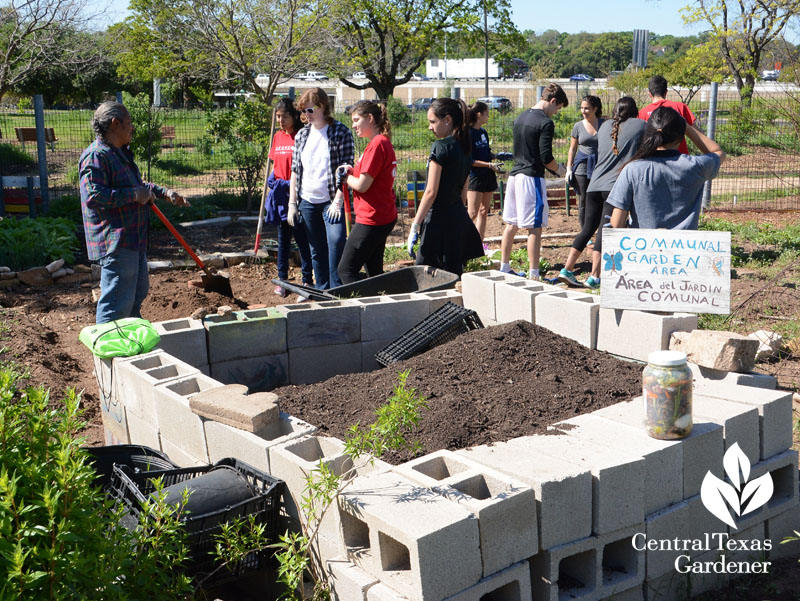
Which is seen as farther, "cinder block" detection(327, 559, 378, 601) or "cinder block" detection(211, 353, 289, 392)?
"cinder block" detection(211, 353, 289, 392)

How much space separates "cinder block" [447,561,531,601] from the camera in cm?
277

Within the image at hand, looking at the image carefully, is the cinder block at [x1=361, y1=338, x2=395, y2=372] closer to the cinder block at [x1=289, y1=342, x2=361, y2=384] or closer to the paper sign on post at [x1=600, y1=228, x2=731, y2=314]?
the cinder block at [x1=289, y1=342, x2=361, y2=384]

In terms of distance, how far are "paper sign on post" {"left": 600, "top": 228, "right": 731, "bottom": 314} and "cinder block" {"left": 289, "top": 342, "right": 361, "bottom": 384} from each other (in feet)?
5.52

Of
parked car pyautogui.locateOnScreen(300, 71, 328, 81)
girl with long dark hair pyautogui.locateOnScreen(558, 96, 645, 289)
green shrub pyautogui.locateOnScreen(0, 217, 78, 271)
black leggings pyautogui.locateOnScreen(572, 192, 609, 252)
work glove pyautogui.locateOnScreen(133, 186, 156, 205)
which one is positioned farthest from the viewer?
parked car pyautogui.locateOnScreen(300, 71, 328, 81)

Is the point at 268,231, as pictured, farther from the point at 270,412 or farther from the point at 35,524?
the point at 35,524

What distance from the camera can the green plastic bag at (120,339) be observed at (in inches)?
177

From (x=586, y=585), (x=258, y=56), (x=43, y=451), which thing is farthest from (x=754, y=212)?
(x=43, y=451)

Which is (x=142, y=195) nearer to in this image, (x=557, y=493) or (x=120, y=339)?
(x=120, y=339)

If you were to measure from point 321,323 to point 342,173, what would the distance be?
2127 mm

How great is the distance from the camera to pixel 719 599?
3.50 m

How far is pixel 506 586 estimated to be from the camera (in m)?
2.92

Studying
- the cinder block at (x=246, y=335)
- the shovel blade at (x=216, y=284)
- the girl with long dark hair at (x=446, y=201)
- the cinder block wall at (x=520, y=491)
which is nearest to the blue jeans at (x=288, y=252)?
the shovel blade at (x=216, y=284)

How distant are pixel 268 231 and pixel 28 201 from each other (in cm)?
362

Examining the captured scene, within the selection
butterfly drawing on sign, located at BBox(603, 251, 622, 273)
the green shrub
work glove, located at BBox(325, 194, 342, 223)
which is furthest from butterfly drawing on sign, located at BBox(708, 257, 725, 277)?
the green shrub
